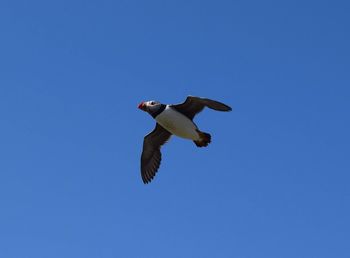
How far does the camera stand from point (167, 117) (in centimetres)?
2133

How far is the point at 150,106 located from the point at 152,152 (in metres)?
2.82

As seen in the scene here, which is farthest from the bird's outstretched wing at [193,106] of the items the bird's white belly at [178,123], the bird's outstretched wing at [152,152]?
the bird's outstretched wing at [152,152]

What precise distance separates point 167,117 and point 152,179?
11.1 feet

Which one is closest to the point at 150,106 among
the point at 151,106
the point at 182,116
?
the point at 151,106

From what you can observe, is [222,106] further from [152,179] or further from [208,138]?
[152,179]

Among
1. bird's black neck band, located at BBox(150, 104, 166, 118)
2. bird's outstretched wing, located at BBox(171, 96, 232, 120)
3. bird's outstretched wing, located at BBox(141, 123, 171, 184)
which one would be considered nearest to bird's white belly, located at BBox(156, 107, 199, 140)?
bird's black neck band, located at BBox(150, 104, 166, 118)

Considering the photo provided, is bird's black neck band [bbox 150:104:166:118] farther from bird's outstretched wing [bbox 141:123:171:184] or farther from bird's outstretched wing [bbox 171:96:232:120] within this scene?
bird's outstretched wing [bbox 141:123:171:184]

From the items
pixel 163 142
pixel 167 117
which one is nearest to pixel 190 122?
pixel 167 117

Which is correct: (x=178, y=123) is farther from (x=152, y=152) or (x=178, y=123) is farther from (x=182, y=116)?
(x=152, y=152)

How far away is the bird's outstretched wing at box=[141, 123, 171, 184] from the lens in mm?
23922

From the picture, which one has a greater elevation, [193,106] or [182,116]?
[193,106]

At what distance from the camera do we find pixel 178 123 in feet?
69.3

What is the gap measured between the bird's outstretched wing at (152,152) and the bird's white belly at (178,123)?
2397 mm

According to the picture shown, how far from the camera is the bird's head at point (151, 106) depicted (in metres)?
21.7
